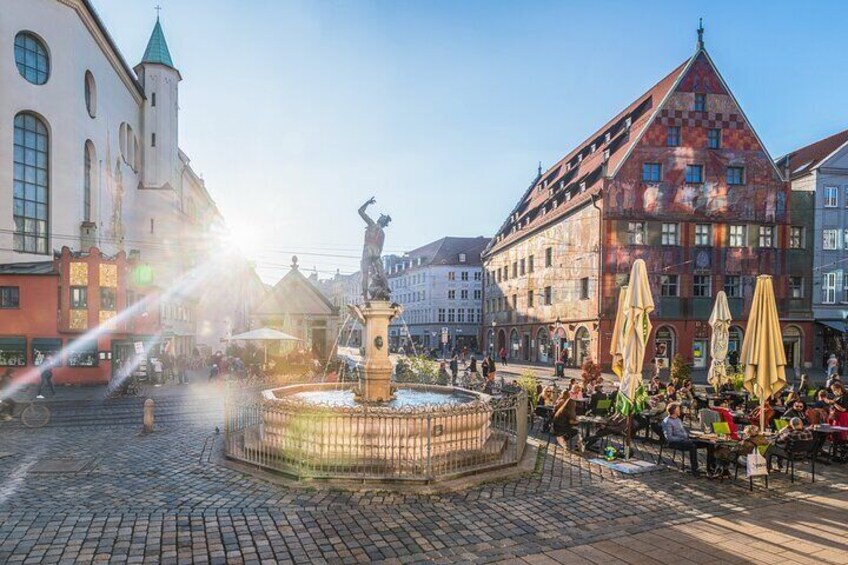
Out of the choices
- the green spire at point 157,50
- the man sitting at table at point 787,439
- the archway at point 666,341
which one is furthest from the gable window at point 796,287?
the green spire at point 157,50

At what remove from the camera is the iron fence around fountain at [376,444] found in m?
10.0

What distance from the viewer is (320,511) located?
8484 millimetres

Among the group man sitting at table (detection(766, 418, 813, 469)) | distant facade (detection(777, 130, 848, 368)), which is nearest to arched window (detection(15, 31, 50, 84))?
man sitting at table (detection(766, 418, 813, 469))

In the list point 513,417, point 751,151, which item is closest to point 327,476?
point 513,417

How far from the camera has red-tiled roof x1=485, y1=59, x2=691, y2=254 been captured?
40156 mm

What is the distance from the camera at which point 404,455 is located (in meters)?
10.3

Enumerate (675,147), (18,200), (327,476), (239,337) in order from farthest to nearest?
(675,147), (18,200), (239,337), (327,476)

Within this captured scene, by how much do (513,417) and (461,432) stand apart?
197 cm

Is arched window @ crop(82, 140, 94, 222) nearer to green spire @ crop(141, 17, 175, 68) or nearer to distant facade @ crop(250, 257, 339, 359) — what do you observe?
distant facade @ crop(250, 257, 339, 359)

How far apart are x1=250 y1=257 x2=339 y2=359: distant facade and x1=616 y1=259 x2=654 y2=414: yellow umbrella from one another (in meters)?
37.5

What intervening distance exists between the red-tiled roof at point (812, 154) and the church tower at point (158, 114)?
170 feet

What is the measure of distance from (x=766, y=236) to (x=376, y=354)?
3711 centimetres

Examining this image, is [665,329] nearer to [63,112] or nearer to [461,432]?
[461,432]

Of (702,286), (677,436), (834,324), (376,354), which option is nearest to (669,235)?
(702,286)
